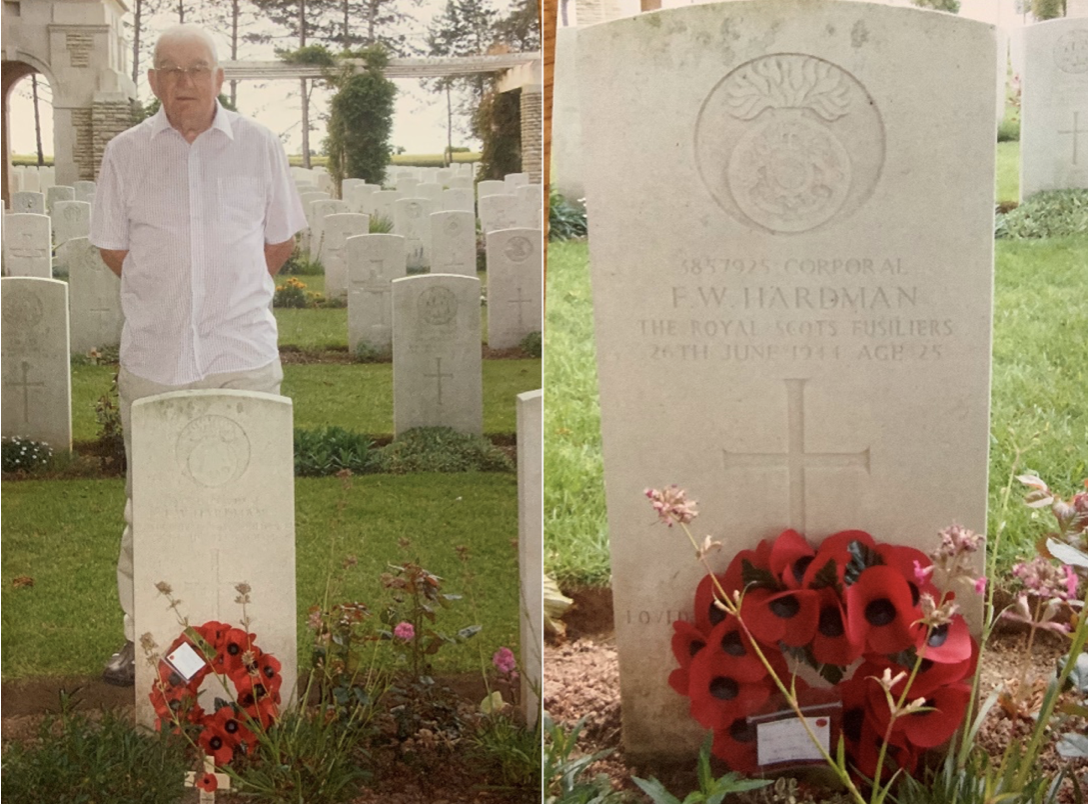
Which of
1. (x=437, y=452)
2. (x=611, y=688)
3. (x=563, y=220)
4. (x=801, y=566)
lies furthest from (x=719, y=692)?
(x=563, y=220)

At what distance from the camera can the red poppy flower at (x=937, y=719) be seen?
106 inches

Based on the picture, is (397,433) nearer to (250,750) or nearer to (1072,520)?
(250,750)

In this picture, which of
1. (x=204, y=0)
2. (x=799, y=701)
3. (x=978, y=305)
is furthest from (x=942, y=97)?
(x=204, y=0)

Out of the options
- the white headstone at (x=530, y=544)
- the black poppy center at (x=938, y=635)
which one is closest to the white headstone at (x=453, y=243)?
the white headstone at (x=530, y=544)

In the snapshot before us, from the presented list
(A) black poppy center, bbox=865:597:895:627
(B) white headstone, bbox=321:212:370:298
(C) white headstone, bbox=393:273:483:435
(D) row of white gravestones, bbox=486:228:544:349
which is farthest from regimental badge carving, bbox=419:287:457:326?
(A) black poppy center, bbox=865:597:895:627

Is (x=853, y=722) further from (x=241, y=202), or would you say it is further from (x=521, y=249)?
(x=241, y=202)

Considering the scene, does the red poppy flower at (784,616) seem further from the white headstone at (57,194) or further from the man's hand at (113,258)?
the white headstone at (57,194)

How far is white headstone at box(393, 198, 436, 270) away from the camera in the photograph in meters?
2.73

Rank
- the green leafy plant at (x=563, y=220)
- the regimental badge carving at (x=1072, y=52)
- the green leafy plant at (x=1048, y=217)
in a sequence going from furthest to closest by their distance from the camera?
1. the green leafy plant at (x=563, y=220)
2. the regimental badge carving at (x=1072, y=52)
3. the green leafy plant at (x=1048, y=217)

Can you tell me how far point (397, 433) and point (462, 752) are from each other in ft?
2.63

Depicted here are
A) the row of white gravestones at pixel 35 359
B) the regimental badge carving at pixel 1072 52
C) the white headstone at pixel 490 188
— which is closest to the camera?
the row of white gravestones at pixel 35 359

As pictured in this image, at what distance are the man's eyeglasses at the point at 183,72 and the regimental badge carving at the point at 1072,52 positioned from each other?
5.63 meters

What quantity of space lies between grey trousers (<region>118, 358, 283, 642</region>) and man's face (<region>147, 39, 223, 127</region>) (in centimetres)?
59

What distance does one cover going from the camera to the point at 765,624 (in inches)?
107
